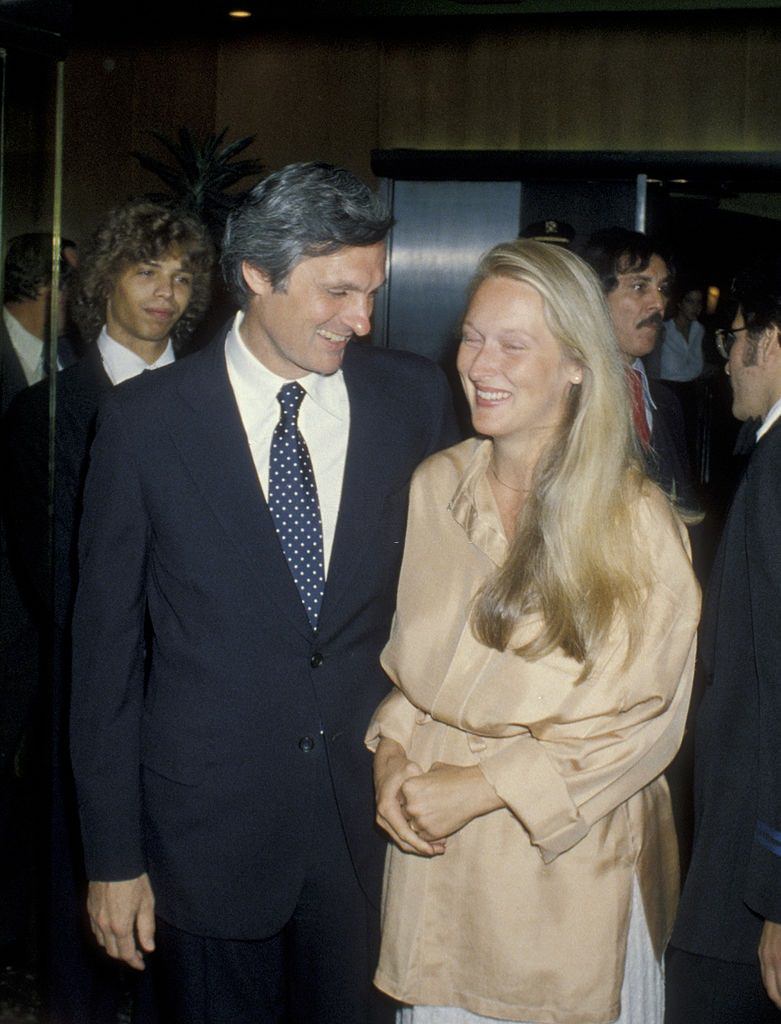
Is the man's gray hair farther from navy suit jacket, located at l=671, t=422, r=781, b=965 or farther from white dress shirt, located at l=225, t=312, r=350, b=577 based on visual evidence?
navy suit jacket, located at l=671, t=422, r=781, b=965

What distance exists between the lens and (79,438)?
2.79 meters

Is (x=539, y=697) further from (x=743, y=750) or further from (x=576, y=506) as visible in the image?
(x=743, y=750)

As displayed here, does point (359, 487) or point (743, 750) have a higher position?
point (359, 487)

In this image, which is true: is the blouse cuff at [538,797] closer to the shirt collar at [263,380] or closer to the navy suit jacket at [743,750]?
the navy suit jacket at [743,750]

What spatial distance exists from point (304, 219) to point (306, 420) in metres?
0.33

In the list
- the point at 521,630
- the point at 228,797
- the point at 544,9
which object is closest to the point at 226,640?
the point at 228,797

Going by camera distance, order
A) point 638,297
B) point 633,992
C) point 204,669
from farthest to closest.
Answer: point 638,297, point 204,669, point 633,992

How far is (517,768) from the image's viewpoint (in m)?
1.72

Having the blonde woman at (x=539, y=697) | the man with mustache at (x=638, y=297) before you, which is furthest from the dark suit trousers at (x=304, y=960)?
the man with mustache at (x=638, y=297)

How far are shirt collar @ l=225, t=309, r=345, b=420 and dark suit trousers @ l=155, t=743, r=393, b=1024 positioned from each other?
577 millimetres

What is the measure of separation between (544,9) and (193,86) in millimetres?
2491

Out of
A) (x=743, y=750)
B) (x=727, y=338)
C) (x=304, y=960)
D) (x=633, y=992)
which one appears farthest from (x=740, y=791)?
(x=727, y=338)

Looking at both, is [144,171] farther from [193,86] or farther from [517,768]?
[517,768]

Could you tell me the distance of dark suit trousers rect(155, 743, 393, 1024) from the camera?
1991 millimetres
